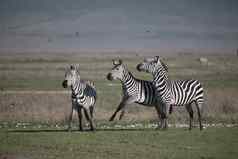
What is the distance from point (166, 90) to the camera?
23.4 metres

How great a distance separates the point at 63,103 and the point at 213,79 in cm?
2014

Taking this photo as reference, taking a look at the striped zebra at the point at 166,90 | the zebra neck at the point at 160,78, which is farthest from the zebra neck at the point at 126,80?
the zebra neck at the point at 160,78

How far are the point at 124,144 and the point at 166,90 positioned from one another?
4487mm

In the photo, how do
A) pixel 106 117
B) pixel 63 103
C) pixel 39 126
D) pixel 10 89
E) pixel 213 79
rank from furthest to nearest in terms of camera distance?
pixel 213 79
pixel 10 89
pixel 63 103
pixel 106 117
pixel 39 126

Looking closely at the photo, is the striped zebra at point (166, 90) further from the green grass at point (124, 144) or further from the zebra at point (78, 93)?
the zebra at point (78, 93)

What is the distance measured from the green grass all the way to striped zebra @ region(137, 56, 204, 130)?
3.59 ft

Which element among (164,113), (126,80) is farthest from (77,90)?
(164,113)

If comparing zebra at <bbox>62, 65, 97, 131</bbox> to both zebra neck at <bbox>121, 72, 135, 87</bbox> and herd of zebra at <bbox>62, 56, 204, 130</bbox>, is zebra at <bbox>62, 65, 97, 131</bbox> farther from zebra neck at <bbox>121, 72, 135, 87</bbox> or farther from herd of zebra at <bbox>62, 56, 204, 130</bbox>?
zebra neck at <bbox>121, 72, 135, 87</bbox>

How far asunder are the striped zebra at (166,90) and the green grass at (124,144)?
1095mm

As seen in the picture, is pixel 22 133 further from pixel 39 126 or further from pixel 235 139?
pixel 235 139

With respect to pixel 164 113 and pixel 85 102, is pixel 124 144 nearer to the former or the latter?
pixel 85 102

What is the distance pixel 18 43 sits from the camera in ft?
573

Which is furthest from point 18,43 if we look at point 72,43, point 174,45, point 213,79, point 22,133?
point 22,133

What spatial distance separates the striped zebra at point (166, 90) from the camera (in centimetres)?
2325
